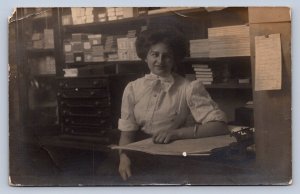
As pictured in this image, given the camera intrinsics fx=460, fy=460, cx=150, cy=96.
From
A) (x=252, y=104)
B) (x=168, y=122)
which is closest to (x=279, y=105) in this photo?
(x=252, y=104)

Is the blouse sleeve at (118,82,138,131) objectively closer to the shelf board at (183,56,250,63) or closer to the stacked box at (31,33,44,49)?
the shelf board at (183,56,250,63)

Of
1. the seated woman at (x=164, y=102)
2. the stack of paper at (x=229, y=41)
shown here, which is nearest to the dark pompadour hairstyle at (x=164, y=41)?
the seated woman at (x=164, y=102)

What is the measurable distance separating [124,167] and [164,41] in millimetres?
495

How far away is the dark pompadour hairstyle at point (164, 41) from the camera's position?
5.55 feet

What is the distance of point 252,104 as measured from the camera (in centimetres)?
169

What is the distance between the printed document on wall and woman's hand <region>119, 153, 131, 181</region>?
0.55 m

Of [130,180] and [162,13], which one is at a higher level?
[162,13]

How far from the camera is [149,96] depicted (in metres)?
1.72

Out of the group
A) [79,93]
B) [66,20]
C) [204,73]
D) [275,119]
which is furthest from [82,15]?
[275,119]

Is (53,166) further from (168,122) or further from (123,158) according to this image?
(168,122)

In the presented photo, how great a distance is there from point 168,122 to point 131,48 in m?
0.31

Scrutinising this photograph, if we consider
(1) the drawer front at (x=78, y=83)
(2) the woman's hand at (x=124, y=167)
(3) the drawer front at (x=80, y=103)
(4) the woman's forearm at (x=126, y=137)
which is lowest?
(2) the woman's hand at (x=124, y=167)

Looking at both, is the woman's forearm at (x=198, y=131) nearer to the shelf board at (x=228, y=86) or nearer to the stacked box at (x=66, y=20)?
the shelf board at (x=228, y=86)

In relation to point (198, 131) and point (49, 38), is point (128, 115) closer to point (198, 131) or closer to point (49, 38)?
point (198, 131)
